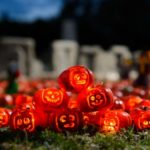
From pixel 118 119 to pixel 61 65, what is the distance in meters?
13.0

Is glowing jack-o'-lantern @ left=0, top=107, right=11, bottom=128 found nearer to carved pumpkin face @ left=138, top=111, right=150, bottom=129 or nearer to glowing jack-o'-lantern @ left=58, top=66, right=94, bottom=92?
glowing jack-o'-lantern @ left=58, top=66, right=94, bottom=92

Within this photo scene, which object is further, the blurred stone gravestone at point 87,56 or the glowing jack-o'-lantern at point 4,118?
the blurred stone gravestone at point 87,56

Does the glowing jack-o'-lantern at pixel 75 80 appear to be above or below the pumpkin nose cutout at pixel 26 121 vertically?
above

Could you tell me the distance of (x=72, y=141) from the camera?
5281 mm

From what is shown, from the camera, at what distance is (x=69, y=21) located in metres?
34.8

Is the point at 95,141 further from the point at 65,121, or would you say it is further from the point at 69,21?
the point at 69,21

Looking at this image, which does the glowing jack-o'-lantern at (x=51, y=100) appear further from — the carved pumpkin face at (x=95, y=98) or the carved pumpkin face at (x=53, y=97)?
the carved pumpkin face at (x=95, y=98)

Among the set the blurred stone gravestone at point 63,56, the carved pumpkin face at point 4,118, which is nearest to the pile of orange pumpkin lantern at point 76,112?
the carved pumpkin face at point 4,118

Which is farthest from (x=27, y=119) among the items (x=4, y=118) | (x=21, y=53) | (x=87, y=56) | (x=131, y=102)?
(x=87, y=56)

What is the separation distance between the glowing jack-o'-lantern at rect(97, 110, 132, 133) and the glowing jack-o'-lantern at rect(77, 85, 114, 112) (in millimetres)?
133

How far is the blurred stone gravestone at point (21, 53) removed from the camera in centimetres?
1855

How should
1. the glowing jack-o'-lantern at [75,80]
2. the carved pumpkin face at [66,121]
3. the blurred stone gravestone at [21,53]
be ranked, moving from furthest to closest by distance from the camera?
the blurred stone gravestone at [21,53] → the glowing jack-o'-lantern at [75,80] → the carved pumpkin face at [66,121]

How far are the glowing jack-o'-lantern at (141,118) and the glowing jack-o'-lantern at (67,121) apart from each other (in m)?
0.61

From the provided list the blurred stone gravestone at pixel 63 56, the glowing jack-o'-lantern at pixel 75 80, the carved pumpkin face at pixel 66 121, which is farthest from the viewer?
the blurred stone gravestone at pixel 63 56
